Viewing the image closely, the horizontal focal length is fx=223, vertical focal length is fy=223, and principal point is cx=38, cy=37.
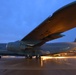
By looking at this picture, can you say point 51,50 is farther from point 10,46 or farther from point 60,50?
point 10,46

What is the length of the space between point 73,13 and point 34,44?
19.2 m

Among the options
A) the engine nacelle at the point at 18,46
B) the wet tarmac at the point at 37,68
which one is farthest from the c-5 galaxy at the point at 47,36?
the wet tarmac at the point at 37,68

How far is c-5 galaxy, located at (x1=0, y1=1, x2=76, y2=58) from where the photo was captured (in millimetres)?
11848

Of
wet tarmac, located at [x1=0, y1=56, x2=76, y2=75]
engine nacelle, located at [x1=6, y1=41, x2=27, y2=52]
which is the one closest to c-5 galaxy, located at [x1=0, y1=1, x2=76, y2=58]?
engine nacelle, located at [x1=6, y1=41, x2=27, y2=52]

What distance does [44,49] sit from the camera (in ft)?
126

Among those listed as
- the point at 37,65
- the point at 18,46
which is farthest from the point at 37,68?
the point at 18,46

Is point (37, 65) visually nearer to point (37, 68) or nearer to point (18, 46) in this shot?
point (37, 68)

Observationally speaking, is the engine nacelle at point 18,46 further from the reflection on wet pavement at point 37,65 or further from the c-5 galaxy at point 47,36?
the reflection on wet pavement at point 37,65

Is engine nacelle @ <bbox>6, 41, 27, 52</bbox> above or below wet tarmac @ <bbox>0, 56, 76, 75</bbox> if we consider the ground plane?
above

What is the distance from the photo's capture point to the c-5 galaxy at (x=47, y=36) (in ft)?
38.9

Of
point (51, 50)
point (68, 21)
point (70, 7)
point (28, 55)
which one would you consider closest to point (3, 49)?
point (28, 55)

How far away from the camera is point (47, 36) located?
24.6 m

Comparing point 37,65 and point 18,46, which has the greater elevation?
point 18,46

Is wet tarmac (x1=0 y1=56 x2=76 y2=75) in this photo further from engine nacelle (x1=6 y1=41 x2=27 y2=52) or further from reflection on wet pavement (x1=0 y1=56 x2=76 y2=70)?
engine nacelle (x1=6 y1=41 x2=27 y2=52)
